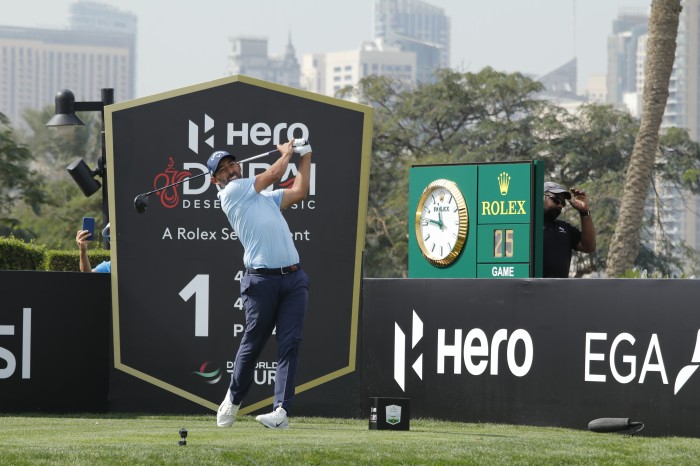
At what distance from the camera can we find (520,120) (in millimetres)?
48062

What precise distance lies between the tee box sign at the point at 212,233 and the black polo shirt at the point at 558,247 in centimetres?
180

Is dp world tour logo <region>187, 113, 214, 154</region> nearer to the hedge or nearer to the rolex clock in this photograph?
the rolex clock

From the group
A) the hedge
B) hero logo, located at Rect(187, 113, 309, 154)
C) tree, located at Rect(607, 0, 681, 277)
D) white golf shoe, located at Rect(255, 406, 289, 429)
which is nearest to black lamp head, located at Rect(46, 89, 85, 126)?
the hedge

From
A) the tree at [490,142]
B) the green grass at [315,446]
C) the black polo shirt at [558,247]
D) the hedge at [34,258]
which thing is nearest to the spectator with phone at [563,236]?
the black polo shirt at [558,247]

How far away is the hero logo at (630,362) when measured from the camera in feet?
29.3

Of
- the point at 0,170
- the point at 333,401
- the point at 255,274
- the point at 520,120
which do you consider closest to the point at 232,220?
the point at 255,274

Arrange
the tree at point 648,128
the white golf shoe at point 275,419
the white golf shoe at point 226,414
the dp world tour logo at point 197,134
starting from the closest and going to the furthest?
the white golf shoe at point 275,419
the white golf shoe at point 226,414
the dp world tour logo at point 197,134
the tree at point 648,128

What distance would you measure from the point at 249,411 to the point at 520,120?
3875 cm

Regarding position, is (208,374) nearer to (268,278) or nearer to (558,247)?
(268,278)

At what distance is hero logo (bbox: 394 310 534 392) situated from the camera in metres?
9.66

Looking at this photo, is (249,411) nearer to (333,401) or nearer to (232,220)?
(333,401)

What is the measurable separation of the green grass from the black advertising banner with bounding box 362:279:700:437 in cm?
37

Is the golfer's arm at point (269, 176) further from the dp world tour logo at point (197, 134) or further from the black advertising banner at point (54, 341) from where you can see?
the black advertising banner at point (54, 341)

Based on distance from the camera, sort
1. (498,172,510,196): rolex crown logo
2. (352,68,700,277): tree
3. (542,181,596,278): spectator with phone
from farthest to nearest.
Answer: (352,68,700,277): tree → (498,172,510,196): rolex crown logo → (542,181,596,278): spectator with phone
